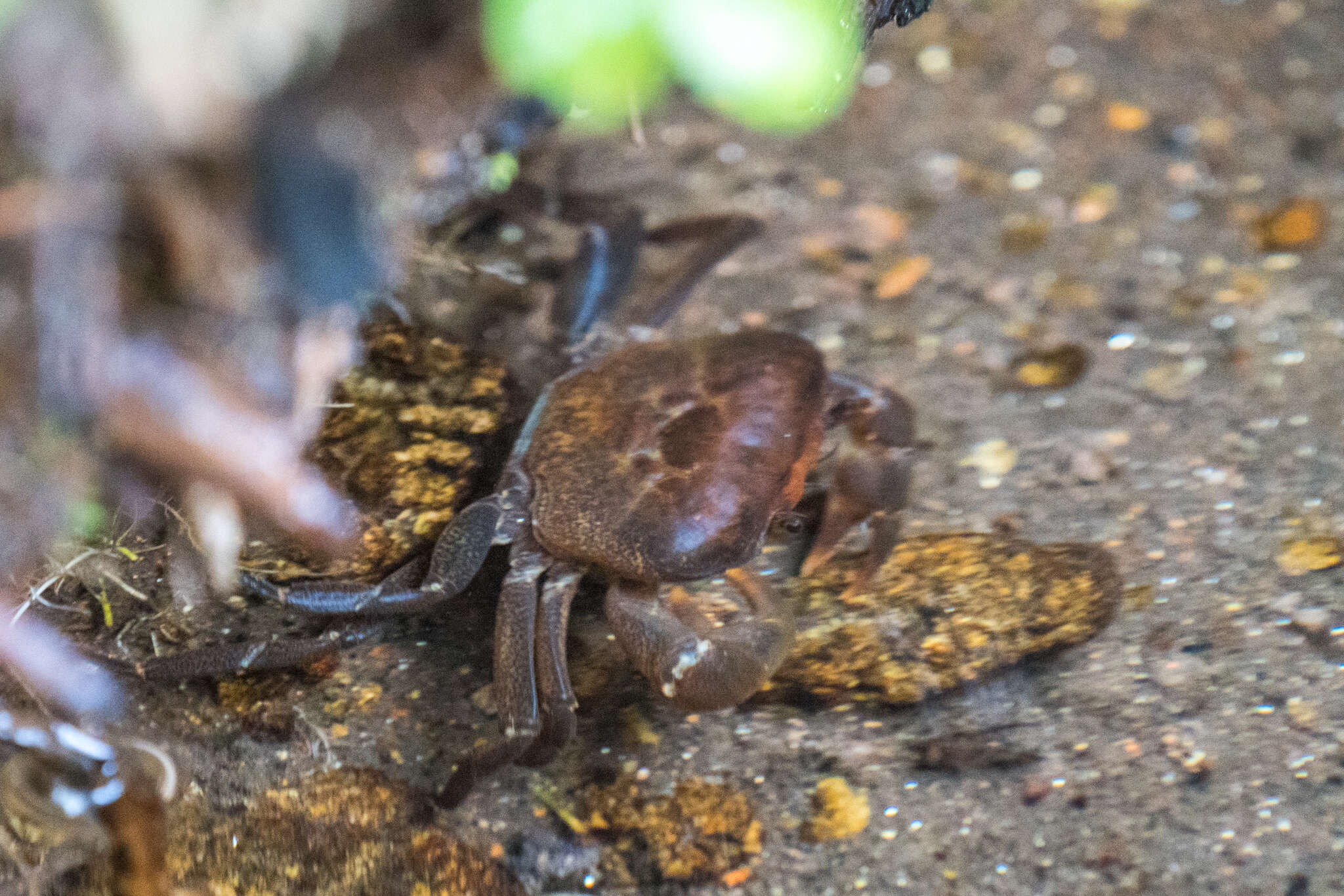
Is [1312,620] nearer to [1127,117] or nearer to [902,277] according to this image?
[902,277]

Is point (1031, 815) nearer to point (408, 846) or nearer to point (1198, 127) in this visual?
point (408, 846)

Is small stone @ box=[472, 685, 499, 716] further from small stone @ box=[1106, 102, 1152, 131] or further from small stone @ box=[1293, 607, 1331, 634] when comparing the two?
small stone @ box=[1106, 102, 1152, 131]

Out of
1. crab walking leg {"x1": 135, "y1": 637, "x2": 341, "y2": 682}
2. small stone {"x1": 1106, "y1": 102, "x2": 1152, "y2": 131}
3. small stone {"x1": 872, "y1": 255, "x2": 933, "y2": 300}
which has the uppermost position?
crab walking leg {"x1": 135, "y1": 637, "x2": 341, "y2": 682}

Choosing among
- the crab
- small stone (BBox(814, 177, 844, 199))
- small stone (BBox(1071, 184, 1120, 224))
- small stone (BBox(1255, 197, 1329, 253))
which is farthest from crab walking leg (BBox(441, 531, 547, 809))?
small stone (BBox(1255, 197, 1329, 253))

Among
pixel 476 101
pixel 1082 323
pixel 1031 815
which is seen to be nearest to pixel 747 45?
pixel 476 101

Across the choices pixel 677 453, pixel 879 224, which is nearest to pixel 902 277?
pixel 879 224
